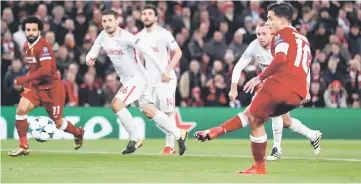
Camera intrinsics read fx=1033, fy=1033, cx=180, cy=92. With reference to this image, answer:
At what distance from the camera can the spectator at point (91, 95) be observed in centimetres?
2405

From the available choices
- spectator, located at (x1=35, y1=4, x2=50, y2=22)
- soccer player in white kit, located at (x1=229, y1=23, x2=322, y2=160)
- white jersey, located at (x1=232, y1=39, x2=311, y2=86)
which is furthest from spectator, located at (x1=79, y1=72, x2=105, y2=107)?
white jersey, located at (x1=232, y1=39, x2=311, y2=86)

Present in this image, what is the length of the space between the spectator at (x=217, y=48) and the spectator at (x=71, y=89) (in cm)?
338

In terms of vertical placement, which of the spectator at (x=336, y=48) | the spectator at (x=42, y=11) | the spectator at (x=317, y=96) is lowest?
the spectator at (x=317, y=96)

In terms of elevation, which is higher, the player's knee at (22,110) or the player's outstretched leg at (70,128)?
the player's knee at (22,110)

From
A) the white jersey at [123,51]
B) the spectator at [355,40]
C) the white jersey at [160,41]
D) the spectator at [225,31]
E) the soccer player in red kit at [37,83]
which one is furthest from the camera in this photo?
the spectator at [355,40]

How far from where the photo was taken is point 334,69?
→ 24.9m

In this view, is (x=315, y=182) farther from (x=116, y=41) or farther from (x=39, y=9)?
(x=39, y=9)

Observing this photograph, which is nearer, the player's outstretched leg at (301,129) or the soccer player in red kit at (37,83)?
the soccer player in red kit at (37,83)

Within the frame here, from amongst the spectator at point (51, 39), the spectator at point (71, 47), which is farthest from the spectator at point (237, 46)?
the spectator at point (51, 39)

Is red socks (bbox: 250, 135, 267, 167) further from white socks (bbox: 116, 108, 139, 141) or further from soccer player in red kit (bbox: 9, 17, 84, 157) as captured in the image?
soccer player in red kit (bbox: 9, 17, 84, 157)

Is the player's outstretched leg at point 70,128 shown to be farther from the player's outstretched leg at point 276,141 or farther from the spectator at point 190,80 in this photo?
the spectator at point 190,80

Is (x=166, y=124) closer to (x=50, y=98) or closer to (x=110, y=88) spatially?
(x=50, y=98)

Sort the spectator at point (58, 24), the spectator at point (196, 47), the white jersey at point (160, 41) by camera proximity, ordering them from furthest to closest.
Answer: the spectator at point (196, 47) < the spectator at point (58, 24) < the white jersey at point (160, 41)

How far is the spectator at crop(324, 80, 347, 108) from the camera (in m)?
24.5
